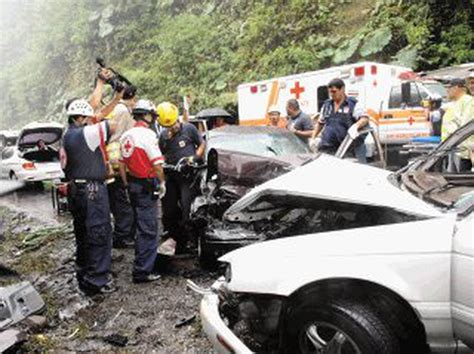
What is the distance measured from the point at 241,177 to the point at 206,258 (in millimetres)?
928

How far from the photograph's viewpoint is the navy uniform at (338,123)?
5.91 m

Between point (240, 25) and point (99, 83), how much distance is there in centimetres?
1580

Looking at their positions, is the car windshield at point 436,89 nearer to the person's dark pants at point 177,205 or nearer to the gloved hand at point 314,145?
A: the gloved hand at point 314,145

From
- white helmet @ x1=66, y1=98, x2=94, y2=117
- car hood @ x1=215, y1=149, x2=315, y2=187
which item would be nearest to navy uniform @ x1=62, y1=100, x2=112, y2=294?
white helmet @ x1=66, y1=98, x2=94, y2=117

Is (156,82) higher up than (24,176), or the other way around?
(156,82)

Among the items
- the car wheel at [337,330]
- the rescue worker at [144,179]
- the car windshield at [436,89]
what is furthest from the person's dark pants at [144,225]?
the car windshield at [436,89]

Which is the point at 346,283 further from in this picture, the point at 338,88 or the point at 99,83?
the point at 338,88

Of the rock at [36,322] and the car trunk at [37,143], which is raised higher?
the car trunk at [37,143]

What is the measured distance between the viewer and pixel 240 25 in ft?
64.4

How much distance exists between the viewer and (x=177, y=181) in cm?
571

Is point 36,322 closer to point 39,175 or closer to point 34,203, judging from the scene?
point 34,203

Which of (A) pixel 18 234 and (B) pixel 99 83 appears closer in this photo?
(B) pixel 99 83

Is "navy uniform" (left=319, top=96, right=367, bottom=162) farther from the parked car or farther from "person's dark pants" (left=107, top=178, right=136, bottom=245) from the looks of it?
"person's dark pants" (left=107, top=178, right=136, bottom=245)

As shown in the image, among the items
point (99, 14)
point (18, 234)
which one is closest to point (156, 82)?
point (99, 14)
